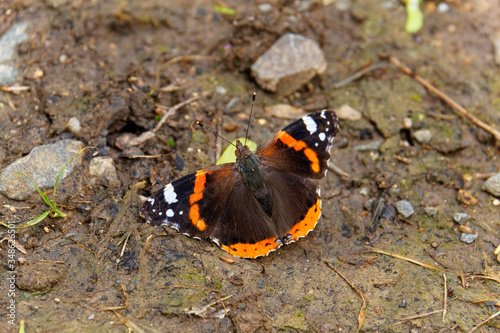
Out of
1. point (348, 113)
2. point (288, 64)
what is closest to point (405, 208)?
point (348, 113)

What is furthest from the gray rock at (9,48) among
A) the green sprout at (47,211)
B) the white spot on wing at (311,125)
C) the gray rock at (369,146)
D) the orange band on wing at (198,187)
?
the gray rock at (369,146)

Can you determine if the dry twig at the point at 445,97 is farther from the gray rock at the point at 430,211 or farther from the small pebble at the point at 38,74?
the small pebble at the point at 38,74

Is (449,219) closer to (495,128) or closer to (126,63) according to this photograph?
(495,128)

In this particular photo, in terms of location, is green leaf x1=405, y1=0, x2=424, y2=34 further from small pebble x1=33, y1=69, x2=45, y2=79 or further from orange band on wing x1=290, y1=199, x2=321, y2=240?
small pebble x1=33, y1=69, x2=45, y2=79

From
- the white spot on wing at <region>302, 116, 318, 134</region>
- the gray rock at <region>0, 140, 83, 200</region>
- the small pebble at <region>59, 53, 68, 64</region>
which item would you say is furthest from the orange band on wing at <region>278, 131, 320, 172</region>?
the small pebble at <region>59, 53, 68, 64</region>

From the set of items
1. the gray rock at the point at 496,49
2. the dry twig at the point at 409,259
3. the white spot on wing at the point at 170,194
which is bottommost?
the dry twig at the point at 409,259

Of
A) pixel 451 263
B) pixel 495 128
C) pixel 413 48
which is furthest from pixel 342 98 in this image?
pixel 451 263

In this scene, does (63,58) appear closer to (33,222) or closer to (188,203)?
(33,222)
